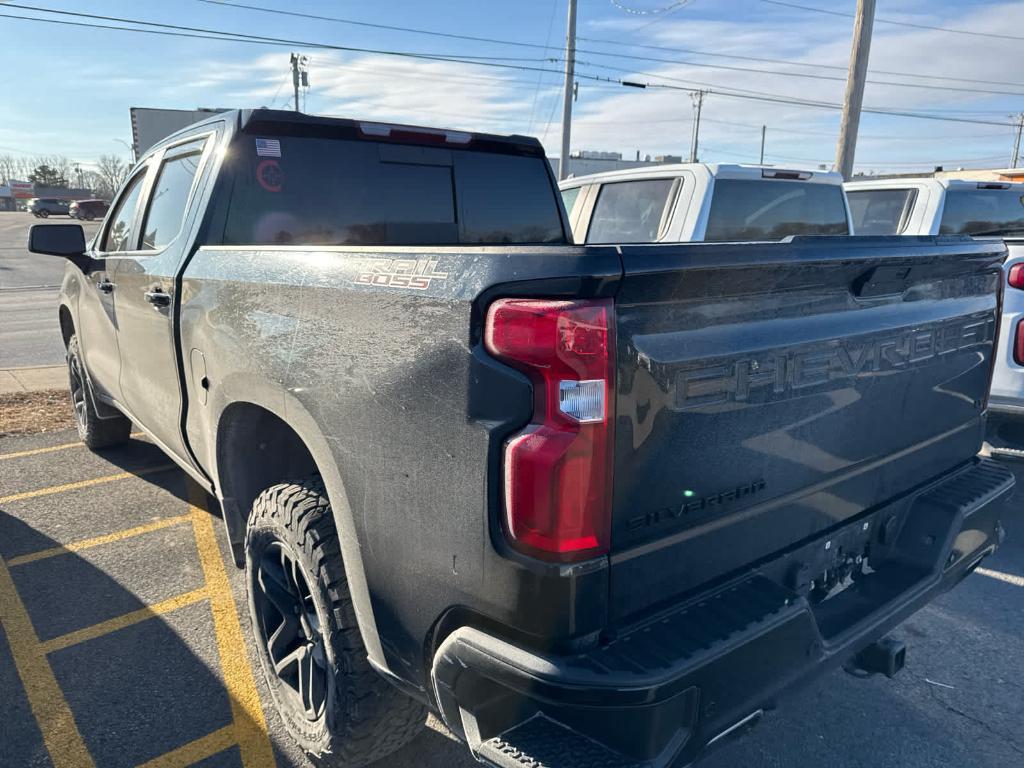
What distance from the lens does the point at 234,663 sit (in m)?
3.03

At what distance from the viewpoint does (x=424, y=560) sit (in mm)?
1715

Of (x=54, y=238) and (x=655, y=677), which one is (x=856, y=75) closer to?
(x=54, y=238)

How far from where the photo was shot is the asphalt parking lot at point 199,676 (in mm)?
2551

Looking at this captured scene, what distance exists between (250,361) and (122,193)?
8.82 feet

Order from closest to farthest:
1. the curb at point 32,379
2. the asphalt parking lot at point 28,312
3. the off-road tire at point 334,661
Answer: the off-road tire at point 334,661, the curb at point 32,379, the asphalt parking lot at point 28,312

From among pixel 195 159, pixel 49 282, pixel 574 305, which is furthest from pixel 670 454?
pixel 49 282

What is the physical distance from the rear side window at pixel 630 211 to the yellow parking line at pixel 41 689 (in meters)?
4.93

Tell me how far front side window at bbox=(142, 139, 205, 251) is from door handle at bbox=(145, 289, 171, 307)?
0.93ft

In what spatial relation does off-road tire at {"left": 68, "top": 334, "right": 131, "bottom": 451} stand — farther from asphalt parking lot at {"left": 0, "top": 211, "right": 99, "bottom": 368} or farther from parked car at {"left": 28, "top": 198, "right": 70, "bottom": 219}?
parked car at {"left": 28, "top": 198, "right": 70, "bottom": 219}

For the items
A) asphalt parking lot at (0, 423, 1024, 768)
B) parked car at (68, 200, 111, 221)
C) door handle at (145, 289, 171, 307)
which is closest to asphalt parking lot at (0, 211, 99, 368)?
asphalt parking lot at (0, 423, 1024, 768)

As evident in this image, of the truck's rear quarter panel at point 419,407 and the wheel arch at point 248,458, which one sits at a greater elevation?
the truck's rear quarter panel at point 419,407

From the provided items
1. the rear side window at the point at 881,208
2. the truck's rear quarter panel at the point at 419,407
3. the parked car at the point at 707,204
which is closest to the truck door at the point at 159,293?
the truck's rear quarter panel at the point at 419,407

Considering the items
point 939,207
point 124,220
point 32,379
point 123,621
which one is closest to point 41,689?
point 123,621

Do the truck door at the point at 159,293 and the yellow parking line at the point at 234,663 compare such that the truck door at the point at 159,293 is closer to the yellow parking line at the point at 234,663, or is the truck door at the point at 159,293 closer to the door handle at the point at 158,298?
the door handle at the point at 158,298
